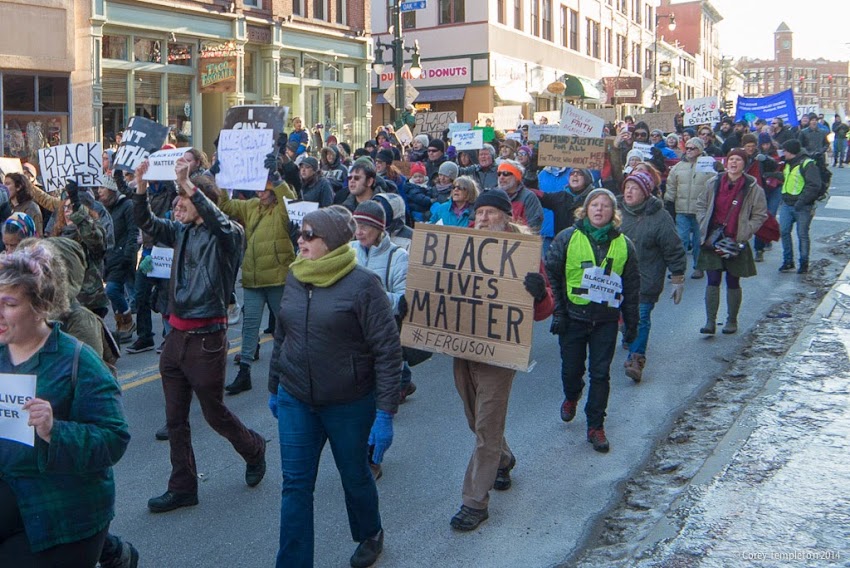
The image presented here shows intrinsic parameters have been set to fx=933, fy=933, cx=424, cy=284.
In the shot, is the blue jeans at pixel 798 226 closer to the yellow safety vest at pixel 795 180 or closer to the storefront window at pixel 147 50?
the yellow safety vest at pixel 795 180

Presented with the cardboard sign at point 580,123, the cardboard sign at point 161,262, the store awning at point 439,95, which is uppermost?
the store awning at point 439,95

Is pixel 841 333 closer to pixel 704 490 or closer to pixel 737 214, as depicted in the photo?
pixel 737 214

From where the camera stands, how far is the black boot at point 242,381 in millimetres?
7805

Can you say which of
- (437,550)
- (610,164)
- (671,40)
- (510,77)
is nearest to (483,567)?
(437,550)

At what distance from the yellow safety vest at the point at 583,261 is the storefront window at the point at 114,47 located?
1802cm

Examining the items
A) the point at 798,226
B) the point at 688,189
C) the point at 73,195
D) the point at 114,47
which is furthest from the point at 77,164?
the point at 114,47

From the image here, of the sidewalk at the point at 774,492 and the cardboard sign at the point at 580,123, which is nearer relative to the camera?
the sidewalk at the point at 774,492

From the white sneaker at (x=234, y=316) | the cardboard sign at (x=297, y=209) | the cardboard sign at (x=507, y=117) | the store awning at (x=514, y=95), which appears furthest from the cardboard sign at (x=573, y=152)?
the store awning at (x=514, y=95)

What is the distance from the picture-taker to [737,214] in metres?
9.78

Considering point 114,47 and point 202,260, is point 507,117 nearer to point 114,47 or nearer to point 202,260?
point 114,47

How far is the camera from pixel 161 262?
8633mm

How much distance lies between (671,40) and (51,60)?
73530 mm

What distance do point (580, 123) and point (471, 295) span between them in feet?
29.4

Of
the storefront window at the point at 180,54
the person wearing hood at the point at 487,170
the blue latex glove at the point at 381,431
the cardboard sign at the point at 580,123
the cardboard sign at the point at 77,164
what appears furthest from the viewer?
the storefront window at the point at 180,54
